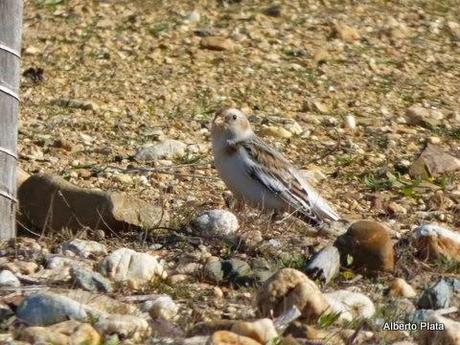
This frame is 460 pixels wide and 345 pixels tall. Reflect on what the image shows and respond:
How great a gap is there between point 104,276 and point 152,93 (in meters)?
3.72

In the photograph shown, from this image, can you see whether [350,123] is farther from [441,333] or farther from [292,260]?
[441,333]

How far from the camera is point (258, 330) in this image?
5227mm

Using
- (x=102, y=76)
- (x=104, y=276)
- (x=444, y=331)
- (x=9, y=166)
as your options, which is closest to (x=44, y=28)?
(x=102, y=76)

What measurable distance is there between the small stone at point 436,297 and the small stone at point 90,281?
4.48ft

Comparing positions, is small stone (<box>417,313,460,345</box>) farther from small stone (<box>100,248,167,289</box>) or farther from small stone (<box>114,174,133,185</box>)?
small stone (<box>114,174,133,185</box>)

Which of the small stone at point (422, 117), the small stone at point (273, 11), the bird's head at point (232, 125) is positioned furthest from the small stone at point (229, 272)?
the small stone at point (273, 11)

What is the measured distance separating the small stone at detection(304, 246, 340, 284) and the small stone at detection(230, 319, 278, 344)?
1104mm

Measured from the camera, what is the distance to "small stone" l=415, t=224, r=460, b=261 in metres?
6.86

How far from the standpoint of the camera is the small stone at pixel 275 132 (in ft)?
30.5

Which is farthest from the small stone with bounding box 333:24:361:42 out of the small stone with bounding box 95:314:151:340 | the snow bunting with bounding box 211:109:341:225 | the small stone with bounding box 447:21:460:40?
the small stone with bounding box 95:314:151:340

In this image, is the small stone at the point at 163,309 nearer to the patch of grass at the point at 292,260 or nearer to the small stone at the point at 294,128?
the patch of grass at the point at 292,260

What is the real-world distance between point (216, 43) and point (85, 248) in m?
4.22

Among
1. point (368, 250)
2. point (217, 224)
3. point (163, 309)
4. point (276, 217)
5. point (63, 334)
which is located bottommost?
point (276, 217)

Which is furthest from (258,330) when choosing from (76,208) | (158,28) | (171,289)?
(158,28)
